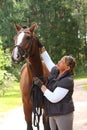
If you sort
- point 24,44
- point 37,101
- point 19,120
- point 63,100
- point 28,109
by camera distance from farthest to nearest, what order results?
point 19,120, point 28,109, point 37,101, point 24,44, point 63,100

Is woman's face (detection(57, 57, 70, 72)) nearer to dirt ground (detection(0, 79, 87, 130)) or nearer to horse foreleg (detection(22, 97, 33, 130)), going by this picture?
horse foreleg (detection(22, 97, 33, 130))

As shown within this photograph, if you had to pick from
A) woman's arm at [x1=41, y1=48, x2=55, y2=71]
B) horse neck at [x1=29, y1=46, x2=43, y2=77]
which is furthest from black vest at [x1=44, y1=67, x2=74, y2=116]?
horse neck at [x1=29, y1=46, x2=43, y2=77]

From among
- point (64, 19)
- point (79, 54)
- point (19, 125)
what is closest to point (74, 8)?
point (64, 19)

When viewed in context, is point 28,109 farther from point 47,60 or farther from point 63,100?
point 63,100

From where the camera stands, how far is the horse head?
20.6ft

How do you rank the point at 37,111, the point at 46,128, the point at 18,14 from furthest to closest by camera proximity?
the point at 18,14, the point at 46,128, the point at 37,111

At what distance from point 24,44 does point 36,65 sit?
2.74ft

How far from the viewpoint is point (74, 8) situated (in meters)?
52.7

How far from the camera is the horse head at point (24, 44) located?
6.29 m

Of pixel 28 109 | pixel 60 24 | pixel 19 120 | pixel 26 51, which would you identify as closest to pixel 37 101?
pixel 26 51

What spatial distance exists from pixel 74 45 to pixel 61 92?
155 feet

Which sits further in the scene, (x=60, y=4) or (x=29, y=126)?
(x=60, y=4)

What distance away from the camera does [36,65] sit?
7.30 meters

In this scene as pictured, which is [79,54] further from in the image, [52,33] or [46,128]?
[46,128]
